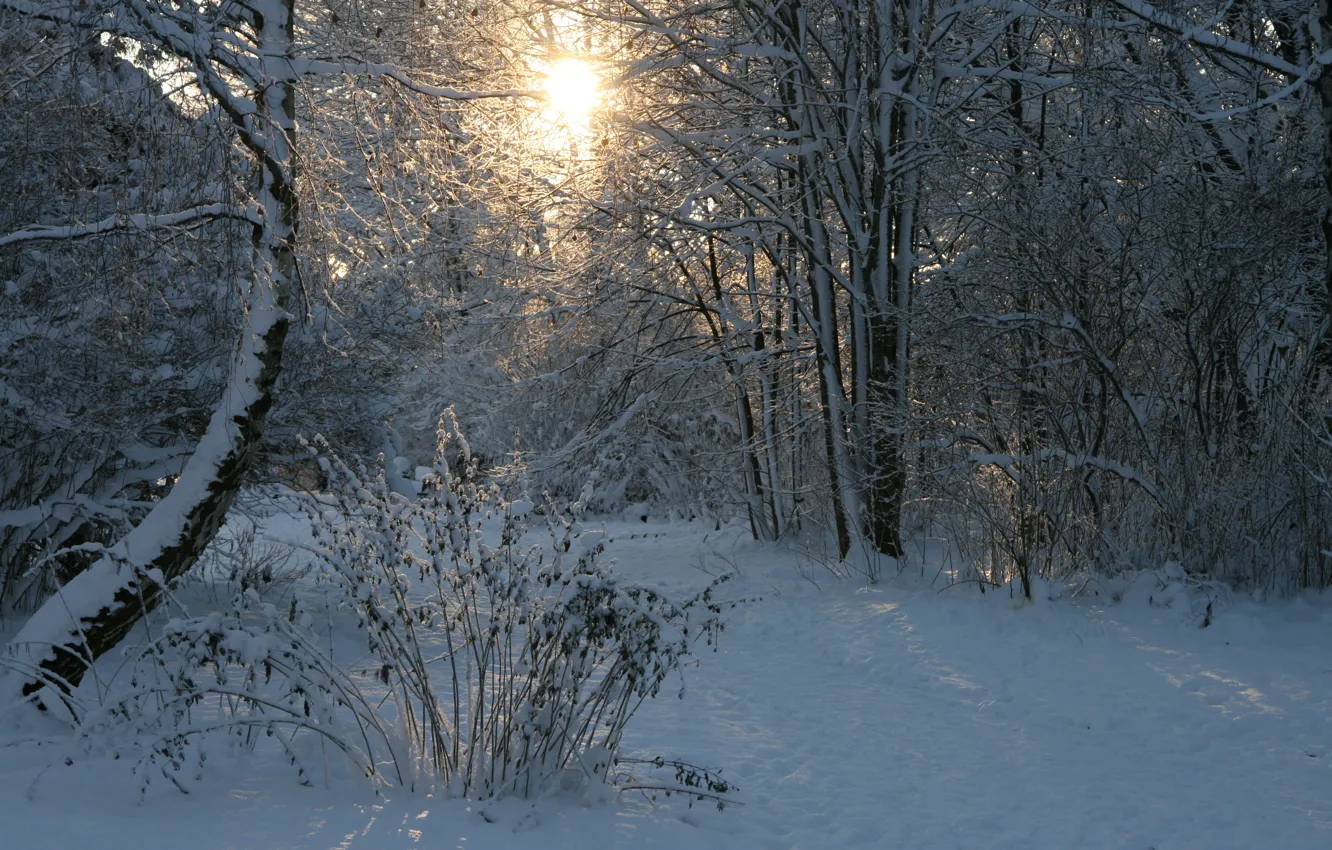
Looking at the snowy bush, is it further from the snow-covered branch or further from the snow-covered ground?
the snow-covered branch

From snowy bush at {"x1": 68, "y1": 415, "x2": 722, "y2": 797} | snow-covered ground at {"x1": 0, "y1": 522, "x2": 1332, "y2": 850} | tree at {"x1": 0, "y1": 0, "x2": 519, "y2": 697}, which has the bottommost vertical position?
snow-covered ground at {"x1": 0, "y1": 522, "x2": 1332, "y2": 850}

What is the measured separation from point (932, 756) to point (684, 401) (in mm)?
6892

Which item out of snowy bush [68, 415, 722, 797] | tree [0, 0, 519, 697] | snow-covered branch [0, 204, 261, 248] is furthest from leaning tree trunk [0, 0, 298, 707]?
snowy bush [68, 415, 722, 797]

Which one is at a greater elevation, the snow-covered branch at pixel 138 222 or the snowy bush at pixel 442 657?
the snow-covered branch at pixel 138 222

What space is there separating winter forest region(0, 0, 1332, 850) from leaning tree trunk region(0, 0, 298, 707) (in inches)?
1.1

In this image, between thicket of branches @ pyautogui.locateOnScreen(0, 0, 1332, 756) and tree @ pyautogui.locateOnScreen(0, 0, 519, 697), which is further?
thicket of branches @ pyautogui.locateOnScreen(0, 0, 1332, 756)

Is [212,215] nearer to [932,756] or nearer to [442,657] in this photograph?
[442,657]

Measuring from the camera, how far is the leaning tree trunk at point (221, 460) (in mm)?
4926

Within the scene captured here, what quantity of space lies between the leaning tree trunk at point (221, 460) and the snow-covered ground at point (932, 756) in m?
0.72

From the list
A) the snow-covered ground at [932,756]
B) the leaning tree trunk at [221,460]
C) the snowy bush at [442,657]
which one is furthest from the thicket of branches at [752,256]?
the snow-covered ground at [932,756]

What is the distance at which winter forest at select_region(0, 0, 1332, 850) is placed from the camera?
408 cm

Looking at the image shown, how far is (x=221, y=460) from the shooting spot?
5305 mm

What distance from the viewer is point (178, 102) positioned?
5074 millimetres

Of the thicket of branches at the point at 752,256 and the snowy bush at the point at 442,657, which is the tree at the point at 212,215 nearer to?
the thicket of branches at the point at 752,256
